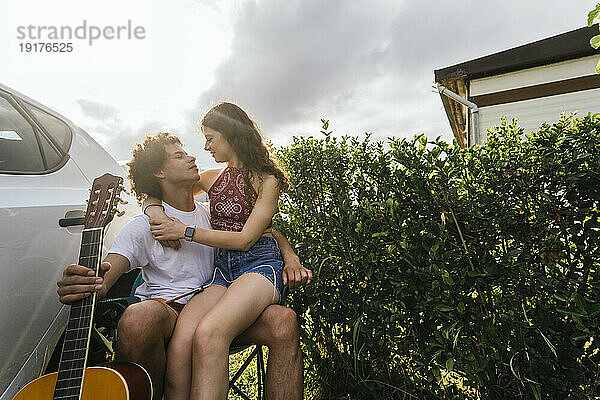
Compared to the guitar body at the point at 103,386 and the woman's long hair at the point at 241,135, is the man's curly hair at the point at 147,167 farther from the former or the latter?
the guitar body at the point at 103,386

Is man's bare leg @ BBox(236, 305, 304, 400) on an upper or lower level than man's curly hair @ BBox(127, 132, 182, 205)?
lower

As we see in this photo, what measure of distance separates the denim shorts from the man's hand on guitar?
0.58 meters

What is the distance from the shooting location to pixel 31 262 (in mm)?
1722

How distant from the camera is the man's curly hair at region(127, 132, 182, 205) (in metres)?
2.23

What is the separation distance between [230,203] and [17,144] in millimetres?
946

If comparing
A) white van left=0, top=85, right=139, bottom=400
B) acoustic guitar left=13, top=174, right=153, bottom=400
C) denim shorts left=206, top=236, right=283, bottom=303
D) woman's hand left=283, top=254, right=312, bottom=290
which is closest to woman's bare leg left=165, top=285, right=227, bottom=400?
acoustic guitar left=13, top=174, right=153, bottom=400

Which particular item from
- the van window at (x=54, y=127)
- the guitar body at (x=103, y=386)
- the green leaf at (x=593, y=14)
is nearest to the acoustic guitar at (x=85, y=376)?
the guitar body at (x=103, y=386)

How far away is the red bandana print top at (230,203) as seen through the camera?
7.21ft

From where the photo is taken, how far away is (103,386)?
1493 mm

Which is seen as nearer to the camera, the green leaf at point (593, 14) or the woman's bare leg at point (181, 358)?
the green leaf at point (593, 14)

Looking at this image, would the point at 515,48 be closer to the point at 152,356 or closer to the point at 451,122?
the point at 451,122

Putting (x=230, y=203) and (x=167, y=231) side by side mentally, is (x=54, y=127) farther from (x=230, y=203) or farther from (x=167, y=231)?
(x=230, y=203)

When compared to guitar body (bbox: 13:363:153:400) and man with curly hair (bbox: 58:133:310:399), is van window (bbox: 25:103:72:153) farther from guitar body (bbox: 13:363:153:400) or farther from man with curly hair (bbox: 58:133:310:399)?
guitar body (bbox: 13:363:153:400)

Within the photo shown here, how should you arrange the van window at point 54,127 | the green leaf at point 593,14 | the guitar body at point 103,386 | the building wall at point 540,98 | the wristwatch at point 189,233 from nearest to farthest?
the green leaf at point 593,14, the guitar body at point 103,386, the wristwatch at point 189,233, the van window at point 54,127, the building wall at point 540,98
